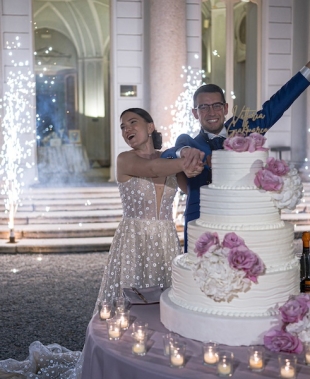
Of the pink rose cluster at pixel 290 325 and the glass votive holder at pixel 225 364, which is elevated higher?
the pink rose cluster at pixel 290 325

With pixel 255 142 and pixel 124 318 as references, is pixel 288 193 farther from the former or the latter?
pixel 124 318

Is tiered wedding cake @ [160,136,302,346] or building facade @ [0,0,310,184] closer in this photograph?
tiered wedding cake @ [160,136,302,346]

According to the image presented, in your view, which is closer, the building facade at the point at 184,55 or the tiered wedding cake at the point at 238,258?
the tiered wedding cake at the point at 238,258

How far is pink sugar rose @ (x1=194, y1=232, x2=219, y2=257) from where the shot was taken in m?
2.19

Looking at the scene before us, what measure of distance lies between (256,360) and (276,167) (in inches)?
27.2

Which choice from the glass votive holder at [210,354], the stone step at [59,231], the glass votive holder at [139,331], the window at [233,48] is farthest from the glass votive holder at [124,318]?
the window at [233,48]

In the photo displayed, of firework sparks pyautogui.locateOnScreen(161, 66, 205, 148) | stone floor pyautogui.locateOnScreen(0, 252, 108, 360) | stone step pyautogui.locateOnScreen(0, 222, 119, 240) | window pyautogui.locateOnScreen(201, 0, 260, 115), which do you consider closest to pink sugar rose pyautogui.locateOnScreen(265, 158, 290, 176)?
stone floor pyautogui.locateOnScreen(0, 252, 108, 360)

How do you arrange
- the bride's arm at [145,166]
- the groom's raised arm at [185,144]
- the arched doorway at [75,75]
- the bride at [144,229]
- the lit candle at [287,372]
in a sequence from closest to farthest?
the lit candle at [287,372] < the bride's arm at [145,166] < the groom's raised arm at [185,144] < the bride at [144,229] < the arched doorway at [75,75]

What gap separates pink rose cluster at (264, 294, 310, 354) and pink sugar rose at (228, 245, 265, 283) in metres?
0.14

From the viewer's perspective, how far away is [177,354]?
81.3 inches

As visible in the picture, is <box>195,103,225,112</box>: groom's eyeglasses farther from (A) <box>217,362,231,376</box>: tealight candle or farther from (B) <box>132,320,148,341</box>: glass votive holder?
(A) <box>217,362,231,376</box>: tealight candle

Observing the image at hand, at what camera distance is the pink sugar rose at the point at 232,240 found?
2.16m

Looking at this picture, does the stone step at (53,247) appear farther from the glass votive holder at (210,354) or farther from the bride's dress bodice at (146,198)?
the glass votive holder at (210,354)

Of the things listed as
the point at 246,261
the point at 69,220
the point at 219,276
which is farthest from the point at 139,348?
the point at 69,220
